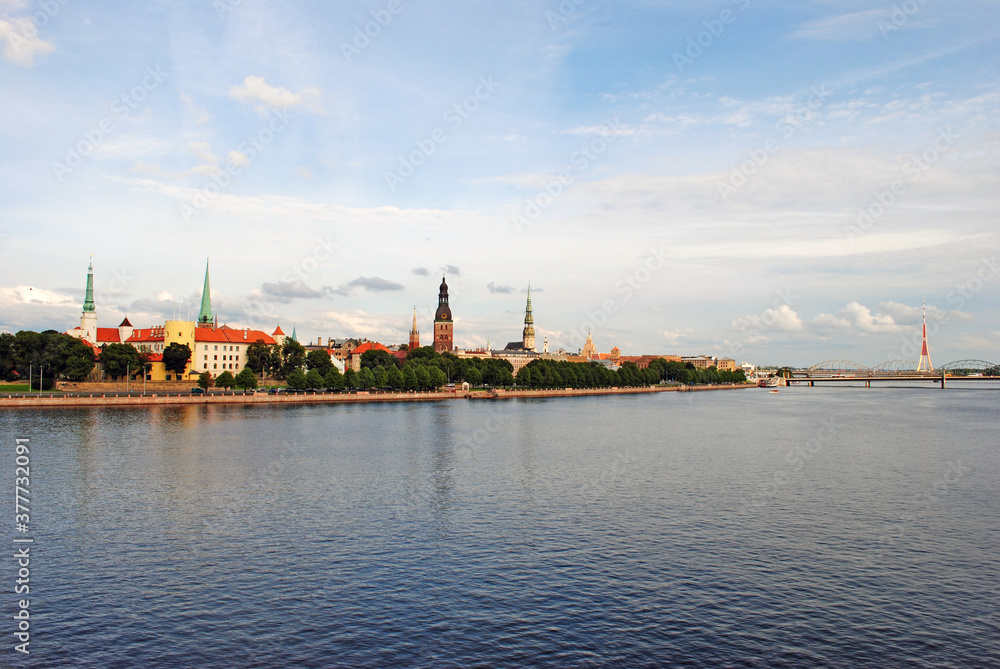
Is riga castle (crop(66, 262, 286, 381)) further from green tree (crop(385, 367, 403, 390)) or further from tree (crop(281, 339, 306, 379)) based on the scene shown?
green tree (crop(385, 367, 403, 390))

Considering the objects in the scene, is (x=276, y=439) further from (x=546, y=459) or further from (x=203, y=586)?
(x=203, y=586)

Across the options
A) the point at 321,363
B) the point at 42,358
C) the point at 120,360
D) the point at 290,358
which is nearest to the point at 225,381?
the point at 120,360

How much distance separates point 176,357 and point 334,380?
25.7 m

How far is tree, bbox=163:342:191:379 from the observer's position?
11594 cm

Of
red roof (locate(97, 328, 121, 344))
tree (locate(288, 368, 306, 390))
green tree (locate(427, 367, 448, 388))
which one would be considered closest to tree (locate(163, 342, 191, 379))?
tree (locate(288, 368, 306, 390))

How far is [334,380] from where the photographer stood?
388 ft

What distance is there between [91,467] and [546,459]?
2598 cm

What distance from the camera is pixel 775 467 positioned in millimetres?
41406

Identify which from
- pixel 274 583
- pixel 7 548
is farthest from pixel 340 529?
pixel 7 548

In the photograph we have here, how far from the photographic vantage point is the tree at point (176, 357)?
4564 inches

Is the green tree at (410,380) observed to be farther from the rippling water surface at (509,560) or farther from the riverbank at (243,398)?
the rippling water surface at (509,560)

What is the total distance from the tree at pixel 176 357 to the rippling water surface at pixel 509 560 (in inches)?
2897

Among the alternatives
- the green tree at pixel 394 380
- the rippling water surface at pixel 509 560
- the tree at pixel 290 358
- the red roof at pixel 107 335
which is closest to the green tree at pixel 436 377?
the green tree at pixel 394 380

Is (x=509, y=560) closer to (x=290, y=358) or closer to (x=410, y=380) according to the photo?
(x=410, y=380)
